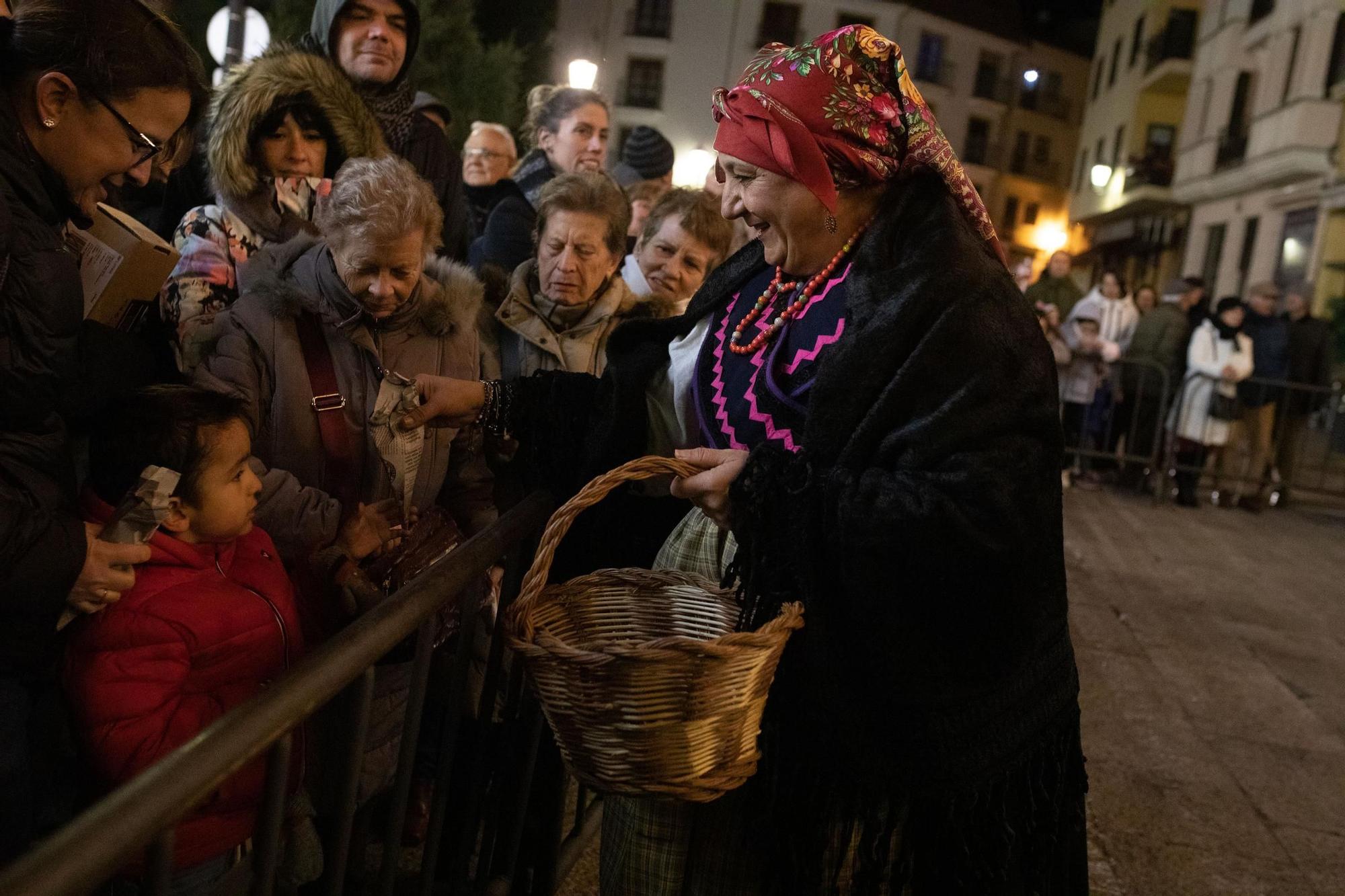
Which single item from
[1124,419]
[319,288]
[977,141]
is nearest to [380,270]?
[319,288]

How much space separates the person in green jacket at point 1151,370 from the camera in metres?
10.5

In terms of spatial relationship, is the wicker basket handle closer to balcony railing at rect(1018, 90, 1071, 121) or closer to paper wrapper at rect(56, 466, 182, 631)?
paper wrapper at rect(56, 466, 182, 631)

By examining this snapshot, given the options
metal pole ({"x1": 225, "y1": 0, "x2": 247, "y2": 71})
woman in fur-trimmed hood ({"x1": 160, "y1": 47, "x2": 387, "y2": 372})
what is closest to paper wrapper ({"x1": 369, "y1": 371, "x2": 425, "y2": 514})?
woman in fur-trimmed hood ({"x1": 160, "y1": 47, "x2": 387, "y2": 372})

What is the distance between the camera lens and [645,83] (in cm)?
4059

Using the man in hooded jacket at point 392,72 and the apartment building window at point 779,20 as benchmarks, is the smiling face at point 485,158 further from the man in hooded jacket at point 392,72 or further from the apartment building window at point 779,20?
the apartment building window at point 779,20

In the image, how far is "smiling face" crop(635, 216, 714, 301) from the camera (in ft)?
13.3

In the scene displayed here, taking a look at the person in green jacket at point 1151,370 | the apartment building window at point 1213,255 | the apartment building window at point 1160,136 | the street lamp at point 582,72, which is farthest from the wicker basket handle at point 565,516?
the apartment building window at point 1160,136

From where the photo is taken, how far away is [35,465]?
5.95ft

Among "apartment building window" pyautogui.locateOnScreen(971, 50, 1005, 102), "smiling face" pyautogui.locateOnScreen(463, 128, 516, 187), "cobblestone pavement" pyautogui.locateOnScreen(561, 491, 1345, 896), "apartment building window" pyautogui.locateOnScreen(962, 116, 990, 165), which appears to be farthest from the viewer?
"apartment building window" pyautogui.locateOnScreen(962, 116, 990, 165)

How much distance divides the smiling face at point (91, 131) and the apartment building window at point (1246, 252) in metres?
25.4

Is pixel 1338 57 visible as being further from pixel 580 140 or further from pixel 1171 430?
pixel 580 140

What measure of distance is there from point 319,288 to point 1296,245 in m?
23.0

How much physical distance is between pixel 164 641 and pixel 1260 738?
14.6 feet

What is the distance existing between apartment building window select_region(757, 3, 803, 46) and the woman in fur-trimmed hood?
133 feet
